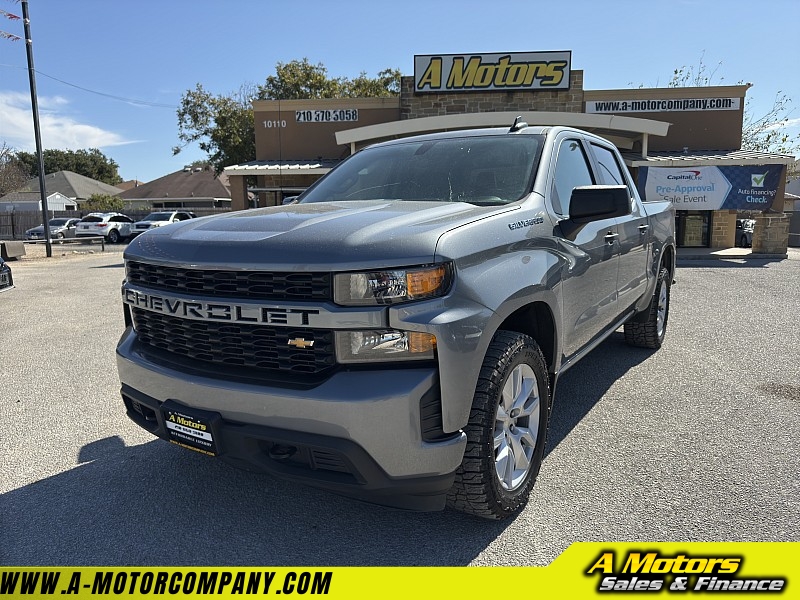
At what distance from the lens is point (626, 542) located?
249cm

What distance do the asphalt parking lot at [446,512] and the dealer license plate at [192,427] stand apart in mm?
470

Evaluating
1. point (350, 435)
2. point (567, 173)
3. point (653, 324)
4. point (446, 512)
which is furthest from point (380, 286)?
point (653, 324)

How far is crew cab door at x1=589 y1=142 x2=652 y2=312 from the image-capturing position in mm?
4301

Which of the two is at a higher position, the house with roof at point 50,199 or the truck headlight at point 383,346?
the house with roof at point 50,199

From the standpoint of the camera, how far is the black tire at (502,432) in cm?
244

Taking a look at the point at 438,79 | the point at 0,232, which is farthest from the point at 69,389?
the point at 0,232

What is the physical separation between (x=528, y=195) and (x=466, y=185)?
0.40m

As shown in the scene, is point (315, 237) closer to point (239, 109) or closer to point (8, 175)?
point (239, 109)

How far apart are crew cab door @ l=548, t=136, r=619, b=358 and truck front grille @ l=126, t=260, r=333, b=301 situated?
58.9 inches

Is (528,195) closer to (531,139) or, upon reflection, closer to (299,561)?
(531,139)

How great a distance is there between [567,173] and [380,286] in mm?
1968

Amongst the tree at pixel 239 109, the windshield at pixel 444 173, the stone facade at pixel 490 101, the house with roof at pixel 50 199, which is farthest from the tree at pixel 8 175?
the windshield at pixel 444 173

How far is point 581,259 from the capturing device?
135 inches

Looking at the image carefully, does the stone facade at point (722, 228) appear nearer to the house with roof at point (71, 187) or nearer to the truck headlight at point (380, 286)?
the truck headlight at point (380, 286)
